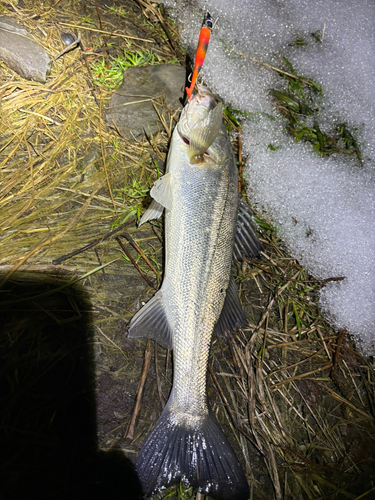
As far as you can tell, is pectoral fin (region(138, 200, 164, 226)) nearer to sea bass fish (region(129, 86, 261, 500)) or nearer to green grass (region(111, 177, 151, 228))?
sea bass fish (region(129, 86, 261, 500))

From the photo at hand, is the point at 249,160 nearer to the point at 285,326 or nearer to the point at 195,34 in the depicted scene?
the point at 195,34

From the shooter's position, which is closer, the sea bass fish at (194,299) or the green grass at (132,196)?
the sea bass fish at (194,299)

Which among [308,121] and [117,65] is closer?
[117,65]

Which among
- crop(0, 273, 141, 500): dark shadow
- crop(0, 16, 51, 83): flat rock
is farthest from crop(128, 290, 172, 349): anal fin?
crop(0, 16, 51, 83): flat rock

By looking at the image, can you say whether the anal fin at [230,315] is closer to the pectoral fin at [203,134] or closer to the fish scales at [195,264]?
the fish scales at [195,264]

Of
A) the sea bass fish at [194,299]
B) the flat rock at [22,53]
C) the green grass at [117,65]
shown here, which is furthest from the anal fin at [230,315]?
the flat rock at [22,53]

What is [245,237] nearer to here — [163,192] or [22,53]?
[163,192]

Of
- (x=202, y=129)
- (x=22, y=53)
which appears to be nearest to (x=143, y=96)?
(x=202, y=129)
